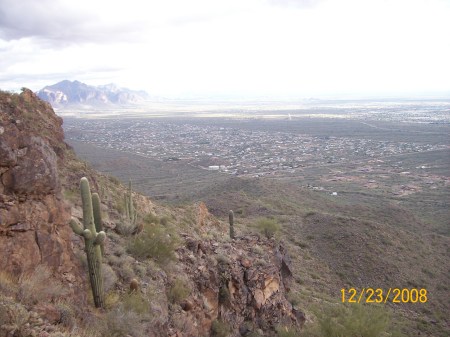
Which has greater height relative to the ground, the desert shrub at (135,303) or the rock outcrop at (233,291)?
the desert shrub at (135,303)

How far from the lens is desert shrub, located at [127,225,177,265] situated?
12141mm

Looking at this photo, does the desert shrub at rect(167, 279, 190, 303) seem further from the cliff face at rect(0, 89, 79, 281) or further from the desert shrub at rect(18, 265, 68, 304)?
the desert shrub at rect(18, 265, 68, 304)

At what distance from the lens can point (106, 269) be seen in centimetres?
995

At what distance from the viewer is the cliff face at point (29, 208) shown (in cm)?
754

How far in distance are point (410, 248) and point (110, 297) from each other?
25.9 metres

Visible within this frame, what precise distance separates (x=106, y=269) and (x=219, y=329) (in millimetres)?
4009

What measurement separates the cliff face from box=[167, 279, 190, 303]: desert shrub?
320 cm

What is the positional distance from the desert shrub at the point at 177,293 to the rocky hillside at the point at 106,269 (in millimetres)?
26

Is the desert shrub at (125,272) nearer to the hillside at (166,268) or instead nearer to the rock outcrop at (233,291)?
the hillside at (166,268)

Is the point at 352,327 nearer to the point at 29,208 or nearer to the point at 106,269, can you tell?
the point at 106,269

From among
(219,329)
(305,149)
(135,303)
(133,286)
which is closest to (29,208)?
(135,303)
